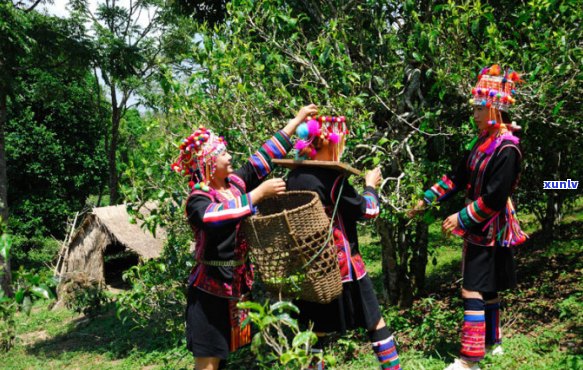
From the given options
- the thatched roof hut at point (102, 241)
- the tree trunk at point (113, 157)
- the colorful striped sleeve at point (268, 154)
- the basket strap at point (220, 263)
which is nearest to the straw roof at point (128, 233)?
the thatched roof hut at point (102, 241)

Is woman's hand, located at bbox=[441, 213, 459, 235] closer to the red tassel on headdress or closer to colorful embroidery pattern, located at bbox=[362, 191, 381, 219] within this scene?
the red tassel on headdress

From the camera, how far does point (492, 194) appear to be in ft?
11.6

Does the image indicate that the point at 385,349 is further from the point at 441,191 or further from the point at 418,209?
the point at 441,191

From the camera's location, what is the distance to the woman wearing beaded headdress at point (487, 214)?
3594 millimetres

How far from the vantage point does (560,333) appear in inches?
171

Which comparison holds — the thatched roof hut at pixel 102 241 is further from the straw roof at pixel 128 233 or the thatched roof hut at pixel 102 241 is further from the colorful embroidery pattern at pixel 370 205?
the colorful embroidery pattern at pixel 370 205

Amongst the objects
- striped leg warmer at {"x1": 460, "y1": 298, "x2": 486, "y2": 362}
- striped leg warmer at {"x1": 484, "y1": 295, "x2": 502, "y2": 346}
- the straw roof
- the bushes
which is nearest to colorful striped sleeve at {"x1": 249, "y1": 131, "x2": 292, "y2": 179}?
striped leg warmer at {"x1": 460, "y1": 298, "x2": 486, "y2": 362}

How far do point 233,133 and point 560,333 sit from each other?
332 centimetres

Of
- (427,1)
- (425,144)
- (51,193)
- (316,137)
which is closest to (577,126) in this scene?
(425,144)

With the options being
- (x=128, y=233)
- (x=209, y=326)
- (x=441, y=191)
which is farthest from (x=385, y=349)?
(x=128, y=233)

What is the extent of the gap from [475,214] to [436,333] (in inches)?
62.2

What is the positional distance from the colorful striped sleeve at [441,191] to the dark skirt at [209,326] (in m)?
1.79

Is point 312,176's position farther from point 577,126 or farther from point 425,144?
point 577,126

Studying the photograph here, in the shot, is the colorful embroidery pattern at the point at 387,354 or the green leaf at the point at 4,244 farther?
the colorful embroidery pattern at the point at 387,354
